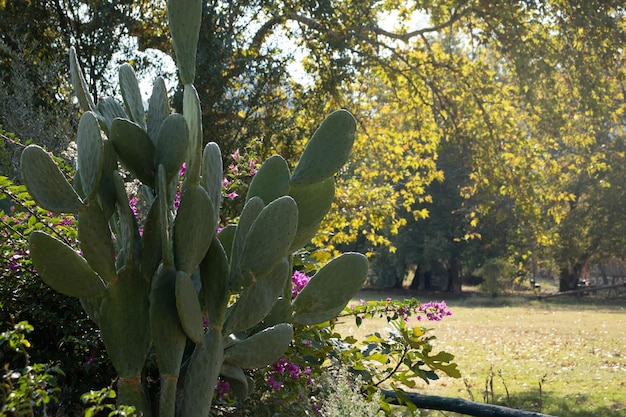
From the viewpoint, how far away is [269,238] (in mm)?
1773

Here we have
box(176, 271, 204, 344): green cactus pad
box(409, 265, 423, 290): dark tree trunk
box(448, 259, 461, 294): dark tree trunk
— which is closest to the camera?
box(176, 271, 204, 344): green cactus pad

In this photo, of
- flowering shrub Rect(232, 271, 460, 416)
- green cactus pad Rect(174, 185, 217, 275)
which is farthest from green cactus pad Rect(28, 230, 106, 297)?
flowering shrub Rect(232, 271, 460, 416)

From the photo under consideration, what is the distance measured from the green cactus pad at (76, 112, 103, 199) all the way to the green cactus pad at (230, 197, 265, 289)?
1.28ft

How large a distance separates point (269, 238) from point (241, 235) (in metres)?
0.15

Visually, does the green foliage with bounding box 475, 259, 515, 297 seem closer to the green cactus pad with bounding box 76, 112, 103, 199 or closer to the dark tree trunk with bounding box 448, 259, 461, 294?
the dark tree trunk with bounding box 448, 259, 461, 294

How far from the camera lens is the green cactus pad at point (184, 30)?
1896 millimetres

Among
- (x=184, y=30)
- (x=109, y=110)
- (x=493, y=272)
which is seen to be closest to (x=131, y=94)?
(x=109, y=110)

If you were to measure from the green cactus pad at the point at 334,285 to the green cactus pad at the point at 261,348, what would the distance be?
17 cm

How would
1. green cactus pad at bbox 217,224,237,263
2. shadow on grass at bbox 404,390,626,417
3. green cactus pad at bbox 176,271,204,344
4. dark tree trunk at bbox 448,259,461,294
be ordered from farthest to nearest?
dark tree trunk at bbox 448,259,461,294, shadow on grass at bbox 404,390,626,417, green cactus pad at bbox 217,224,237,263, green cactus pad at bbox 176,271,204,344

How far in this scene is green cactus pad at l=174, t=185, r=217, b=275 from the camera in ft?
5.68

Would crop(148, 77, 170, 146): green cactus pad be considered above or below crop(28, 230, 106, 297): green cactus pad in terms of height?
above

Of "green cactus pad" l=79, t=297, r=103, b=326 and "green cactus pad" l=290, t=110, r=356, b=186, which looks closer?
"green cactus pad" l=79, t=297, r=103, b=326

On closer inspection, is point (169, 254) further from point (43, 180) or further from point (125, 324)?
point (43, 180)

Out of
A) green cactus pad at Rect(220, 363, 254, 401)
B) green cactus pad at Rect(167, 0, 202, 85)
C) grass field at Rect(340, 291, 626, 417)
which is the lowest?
grass field at Rect(340, 291, 626, 417)
